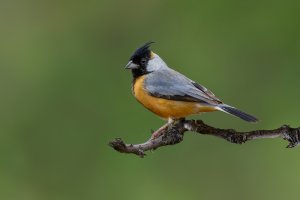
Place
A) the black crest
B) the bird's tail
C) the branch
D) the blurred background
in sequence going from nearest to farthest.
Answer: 1. the branch
2. the bird's tail
3. the black crest
4. the blurred background

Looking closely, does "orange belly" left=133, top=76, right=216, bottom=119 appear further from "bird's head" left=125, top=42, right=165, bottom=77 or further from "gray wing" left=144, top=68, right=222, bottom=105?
"bird's head" left=125, top=42, right=165, bottom=77

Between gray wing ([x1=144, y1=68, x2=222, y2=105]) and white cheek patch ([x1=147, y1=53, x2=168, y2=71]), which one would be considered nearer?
gray wing ([x1=144, y1=68, x2=222, y2=105])

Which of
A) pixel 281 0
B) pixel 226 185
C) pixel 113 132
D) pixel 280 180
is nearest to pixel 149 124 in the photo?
pixel 113 132

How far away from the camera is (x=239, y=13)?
608 cm

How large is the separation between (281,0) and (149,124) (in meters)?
1.64

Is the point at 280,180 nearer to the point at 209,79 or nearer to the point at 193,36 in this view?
the point at 209,79

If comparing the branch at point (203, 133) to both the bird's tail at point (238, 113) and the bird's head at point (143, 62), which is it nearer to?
the bird's tail at point (238, 113)

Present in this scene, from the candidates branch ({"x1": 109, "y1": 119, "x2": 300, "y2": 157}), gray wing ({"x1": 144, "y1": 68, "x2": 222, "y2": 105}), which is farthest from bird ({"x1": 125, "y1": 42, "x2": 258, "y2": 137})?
branch ({"x1": 109, "y1": 119, "x2": 300, "y2": 157})

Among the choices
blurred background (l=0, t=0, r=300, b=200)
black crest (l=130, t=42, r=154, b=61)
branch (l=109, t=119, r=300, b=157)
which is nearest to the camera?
branch (l=109, t=119, r=300, b=157)

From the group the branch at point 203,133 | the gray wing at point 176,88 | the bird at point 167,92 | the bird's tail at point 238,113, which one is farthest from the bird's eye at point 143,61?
the branch at point 203,133

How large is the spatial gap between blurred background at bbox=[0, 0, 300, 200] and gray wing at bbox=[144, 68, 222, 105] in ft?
5.16

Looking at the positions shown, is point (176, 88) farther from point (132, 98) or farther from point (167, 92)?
point (132, 98)

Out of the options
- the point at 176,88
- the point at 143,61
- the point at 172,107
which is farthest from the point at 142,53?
the point at 172,107

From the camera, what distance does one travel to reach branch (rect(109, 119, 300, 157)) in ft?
7.98
